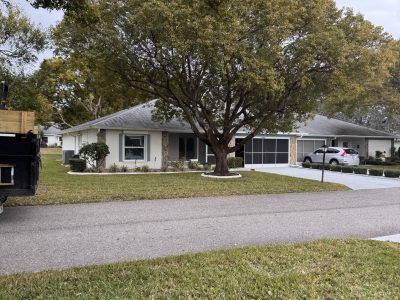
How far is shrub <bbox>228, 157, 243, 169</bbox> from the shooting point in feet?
80.7

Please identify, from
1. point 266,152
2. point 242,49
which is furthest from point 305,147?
point 242,49

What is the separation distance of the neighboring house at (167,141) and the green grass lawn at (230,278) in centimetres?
1644

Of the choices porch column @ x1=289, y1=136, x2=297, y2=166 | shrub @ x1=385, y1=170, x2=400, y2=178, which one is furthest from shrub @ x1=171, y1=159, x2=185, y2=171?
shrub @ x1=385, y1=170, x2=400, y2=178

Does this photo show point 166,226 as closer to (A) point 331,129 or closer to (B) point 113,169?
(B) point 113,169

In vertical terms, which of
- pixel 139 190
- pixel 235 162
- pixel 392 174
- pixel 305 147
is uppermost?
pixel 305 147

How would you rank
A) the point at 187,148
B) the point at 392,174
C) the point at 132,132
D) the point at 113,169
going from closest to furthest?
1. the point at 113,169
2. the point at 392,174
3. the point at 132,132
4. the point at 187,148

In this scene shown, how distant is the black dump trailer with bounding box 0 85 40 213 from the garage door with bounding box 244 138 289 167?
67.1ft

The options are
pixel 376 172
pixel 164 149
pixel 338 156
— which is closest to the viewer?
pixel 376 172

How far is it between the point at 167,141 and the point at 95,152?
4696mm

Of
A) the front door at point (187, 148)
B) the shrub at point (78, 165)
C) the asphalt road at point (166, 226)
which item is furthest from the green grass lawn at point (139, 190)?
the front door at point (187, 148)

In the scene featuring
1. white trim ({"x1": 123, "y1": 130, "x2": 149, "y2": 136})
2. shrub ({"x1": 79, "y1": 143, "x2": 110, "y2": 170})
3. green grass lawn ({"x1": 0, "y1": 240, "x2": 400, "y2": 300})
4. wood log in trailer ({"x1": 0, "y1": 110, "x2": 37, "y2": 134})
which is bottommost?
green grass lawn ({"x1": 0, "y1": 240, "x2": 400, "y2": 300})

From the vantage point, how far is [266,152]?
27734 millimetres

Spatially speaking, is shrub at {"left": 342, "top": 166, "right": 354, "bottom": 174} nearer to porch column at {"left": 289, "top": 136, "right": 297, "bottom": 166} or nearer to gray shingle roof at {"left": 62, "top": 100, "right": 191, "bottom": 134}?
porch column at {"left": 289, "top": 136, "right": 297, "bottom": 166}

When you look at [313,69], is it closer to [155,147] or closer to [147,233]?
[155,147]
